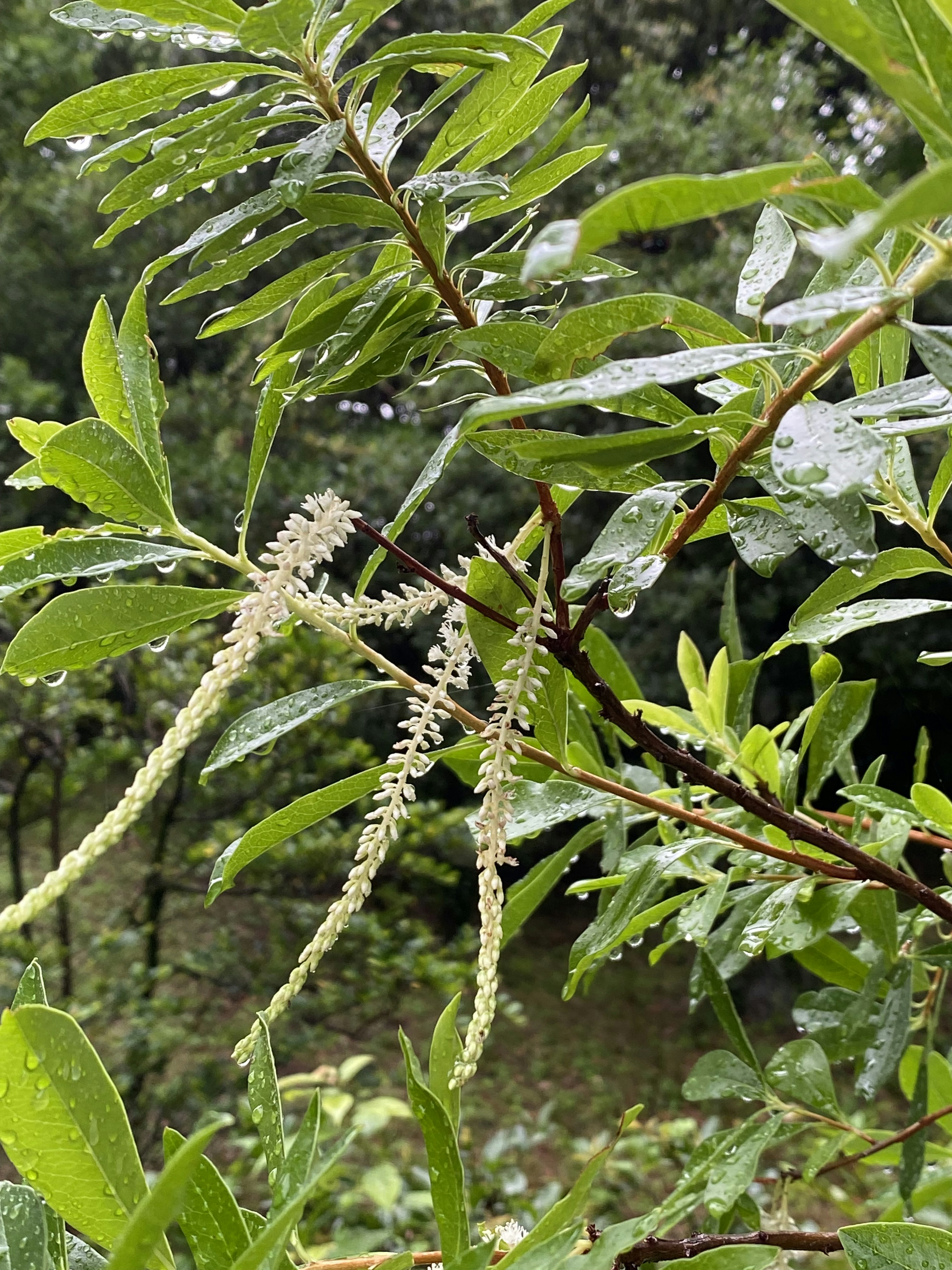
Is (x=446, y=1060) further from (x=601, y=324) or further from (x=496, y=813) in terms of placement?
(x=601, y=324)

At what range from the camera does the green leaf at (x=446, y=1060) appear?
340mm

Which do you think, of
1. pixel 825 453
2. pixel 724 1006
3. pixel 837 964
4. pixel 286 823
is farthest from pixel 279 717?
pixel 837 964

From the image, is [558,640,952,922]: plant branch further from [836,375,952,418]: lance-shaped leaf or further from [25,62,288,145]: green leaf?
[25,62,288,145]: green leaf

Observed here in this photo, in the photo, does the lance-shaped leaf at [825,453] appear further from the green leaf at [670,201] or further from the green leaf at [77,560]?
the green leaf at [77,560]

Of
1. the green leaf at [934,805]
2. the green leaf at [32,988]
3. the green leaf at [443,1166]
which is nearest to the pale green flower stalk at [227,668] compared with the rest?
the green leaf at [32,988]

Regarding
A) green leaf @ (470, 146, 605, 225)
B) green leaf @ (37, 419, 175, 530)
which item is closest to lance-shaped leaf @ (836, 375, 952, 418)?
green leaf @ (470, 146, 605, 225)

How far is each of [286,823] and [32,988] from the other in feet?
0.40

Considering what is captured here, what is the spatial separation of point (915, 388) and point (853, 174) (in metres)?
0.10

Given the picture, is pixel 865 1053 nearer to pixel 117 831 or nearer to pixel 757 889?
pixel 757 889

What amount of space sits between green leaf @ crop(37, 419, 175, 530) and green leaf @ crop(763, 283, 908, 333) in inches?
9.2

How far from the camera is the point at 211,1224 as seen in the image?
292 millimetres

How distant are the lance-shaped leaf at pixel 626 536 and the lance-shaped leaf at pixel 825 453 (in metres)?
0.07

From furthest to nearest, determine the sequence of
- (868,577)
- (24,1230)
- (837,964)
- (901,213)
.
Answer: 1. (837,964)
2. (868,577)
3. (24,1230)
4. (901,213)

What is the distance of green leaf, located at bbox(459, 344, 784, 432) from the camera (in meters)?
0.21
